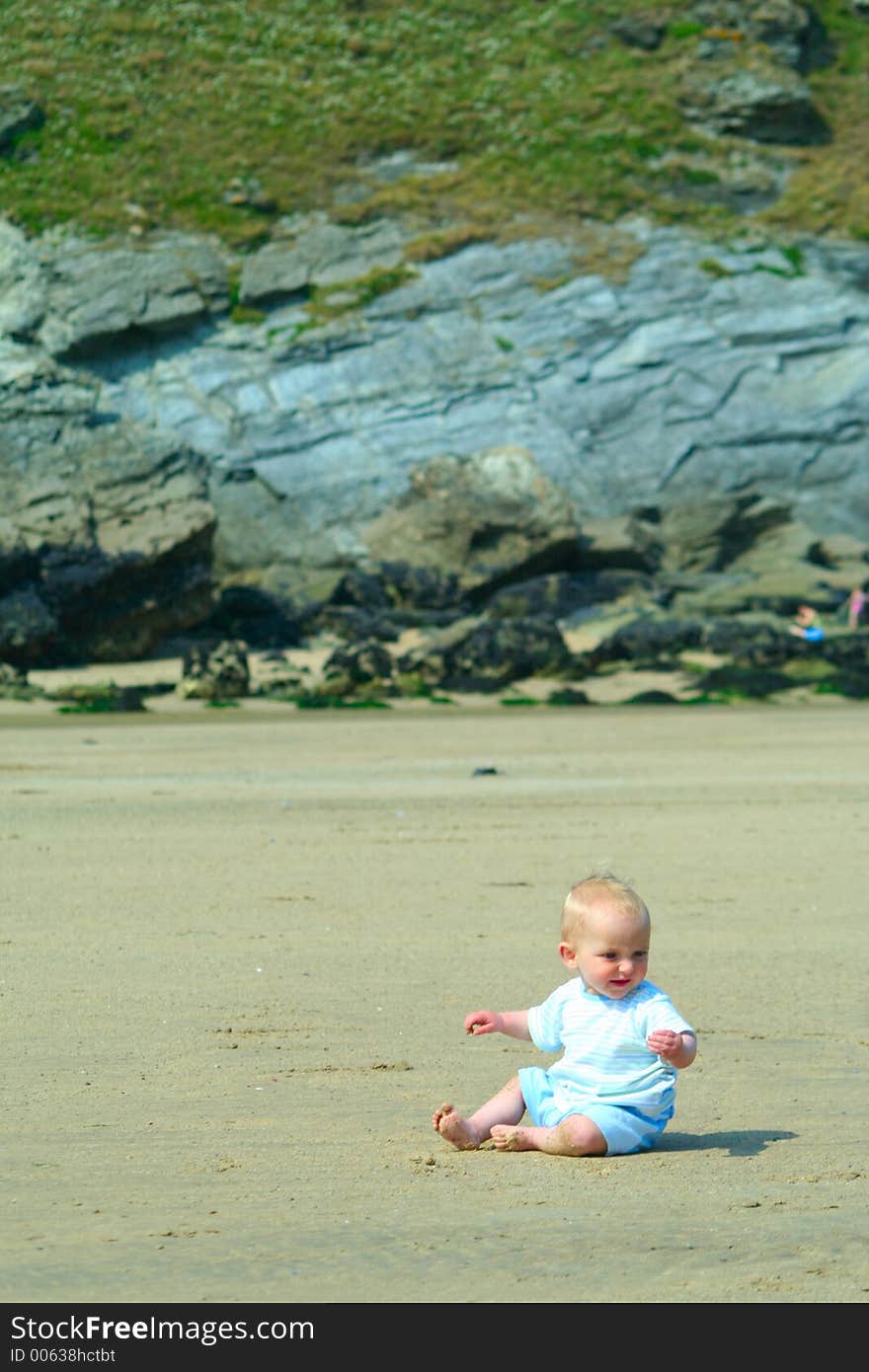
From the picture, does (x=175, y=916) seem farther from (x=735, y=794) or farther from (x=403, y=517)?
(x=403, y=517)

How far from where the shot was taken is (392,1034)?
532cm

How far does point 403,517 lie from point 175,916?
23.5m

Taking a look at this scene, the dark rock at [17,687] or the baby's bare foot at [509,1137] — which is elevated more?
the baby's bare foot at [509,1137]

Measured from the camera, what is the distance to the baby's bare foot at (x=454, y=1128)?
4.05 metres

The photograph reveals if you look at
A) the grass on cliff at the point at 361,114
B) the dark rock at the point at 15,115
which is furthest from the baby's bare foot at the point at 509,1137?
the dark rock at the point at 15,115

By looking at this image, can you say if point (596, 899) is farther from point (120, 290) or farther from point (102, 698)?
point (120, 290)

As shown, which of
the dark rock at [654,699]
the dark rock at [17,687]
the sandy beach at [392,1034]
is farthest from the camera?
the dark rock at [654,699]

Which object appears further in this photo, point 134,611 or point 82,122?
point 82,122

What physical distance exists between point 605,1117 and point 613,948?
378 millimetres

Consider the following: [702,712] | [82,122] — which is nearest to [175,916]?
[702,712]

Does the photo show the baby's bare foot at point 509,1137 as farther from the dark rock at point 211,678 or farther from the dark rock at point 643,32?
the dark rock at point 643,32
